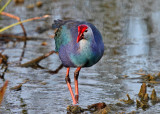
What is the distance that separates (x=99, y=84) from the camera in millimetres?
5895

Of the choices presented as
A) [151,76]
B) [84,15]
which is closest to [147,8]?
[84,15]

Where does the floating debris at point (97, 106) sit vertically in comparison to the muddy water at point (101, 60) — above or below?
below

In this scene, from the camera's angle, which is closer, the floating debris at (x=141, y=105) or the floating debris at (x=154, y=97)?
the floating debris at (x=141, y=105)

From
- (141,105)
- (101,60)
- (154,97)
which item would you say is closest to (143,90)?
(154,97)

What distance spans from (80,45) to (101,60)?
253 centimetres

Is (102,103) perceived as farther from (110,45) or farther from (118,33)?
(118,33)

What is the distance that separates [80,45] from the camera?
189 inches

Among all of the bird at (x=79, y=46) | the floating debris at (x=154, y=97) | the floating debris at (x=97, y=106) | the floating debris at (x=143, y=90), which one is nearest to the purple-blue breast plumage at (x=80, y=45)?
the bird at (x=79, y=46)

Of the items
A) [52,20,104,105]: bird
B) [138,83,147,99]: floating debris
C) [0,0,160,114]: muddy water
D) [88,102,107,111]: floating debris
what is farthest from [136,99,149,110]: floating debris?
[52,20,104,105]: bird

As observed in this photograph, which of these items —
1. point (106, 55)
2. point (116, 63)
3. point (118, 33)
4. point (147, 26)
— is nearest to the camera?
point (116, 63)

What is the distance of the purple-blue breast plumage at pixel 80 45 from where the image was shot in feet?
15.6

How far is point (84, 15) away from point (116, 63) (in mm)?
4242

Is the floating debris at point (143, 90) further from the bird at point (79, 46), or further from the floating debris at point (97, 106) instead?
the bird at point (79, 46)

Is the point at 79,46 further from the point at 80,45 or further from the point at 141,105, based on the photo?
the point at 141,105
